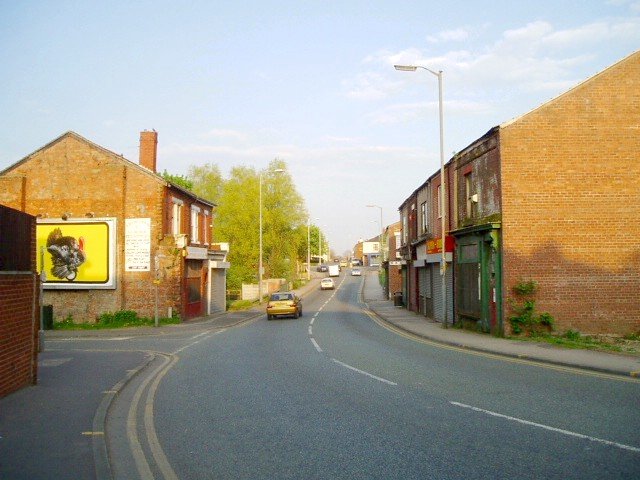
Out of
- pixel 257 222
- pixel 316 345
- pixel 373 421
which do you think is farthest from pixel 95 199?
pixel 257 222

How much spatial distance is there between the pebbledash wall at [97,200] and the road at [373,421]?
1603 centimetres

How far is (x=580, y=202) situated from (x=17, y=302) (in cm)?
1692

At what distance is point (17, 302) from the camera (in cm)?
1081

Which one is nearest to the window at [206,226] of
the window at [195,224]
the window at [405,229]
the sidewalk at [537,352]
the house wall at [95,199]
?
the window at [195,224]

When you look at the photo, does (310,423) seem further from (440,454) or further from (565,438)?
(565,438)

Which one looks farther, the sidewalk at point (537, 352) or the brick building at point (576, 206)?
the brick building at point (576, 206)

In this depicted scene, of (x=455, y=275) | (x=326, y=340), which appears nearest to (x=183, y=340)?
(x=326, y=340)

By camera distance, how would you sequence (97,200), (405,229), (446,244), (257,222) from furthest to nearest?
1. (257,222)
2. (405,229)
3. (97,200)
4. (446,244)

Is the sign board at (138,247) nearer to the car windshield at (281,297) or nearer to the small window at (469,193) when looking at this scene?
the car windshield at (281,297)

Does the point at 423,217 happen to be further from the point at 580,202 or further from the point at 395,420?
the point at 395,420

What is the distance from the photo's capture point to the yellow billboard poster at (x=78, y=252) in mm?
30906

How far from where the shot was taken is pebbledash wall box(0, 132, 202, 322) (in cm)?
3095

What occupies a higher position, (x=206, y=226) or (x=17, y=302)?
(x=206, y=226)

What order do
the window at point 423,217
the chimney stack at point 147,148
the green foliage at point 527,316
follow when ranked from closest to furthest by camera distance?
the green foliage at point 527,316 → the window at point 423,217 → the chimney stack at point 147,148
